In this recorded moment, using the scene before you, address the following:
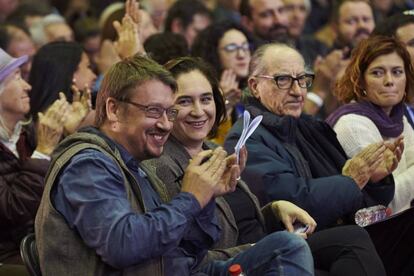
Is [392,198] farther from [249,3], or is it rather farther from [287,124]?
[249,3]

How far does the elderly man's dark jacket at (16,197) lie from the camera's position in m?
4.71

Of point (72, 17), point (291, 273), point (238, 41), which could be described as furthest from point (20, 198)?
point (72, 17)

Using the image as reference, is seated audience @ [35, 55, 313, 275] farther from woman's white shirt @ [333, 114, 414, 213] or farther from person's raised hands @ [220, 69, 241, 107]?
person's raised hands @ [220, 69, 241, 107]

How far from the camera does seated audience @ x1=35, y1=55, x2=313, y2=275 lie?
3.41m

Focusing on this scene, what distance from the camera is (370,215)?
15.9 feet

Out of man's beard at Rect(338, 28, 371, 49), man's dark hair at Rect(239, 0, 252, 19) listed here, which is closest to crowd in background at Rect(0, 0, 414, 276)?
man's dark hair at Rect(239, 0, 252, 19)

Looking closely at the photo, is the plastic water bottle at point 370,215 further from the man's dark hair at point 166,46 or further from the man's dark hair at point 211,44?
the man's dark hair at point 211,44

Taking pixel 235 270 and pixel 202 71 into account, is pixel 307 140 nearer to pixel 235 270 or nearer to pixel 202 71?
pixel 202 71

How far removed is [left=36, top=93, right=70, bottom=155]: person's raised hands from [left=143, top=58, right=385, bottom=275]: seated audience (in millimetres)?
1095

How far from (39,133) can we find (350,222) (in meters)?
1.69

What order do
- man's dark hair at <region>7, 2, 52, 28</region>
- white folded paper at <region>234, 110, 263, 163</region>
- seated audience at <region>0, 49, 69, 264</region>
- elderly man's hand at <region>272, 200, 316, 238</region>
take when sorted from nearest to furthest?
white folded paper at <region>234, 110, 263, 163</region>
elderly man's hand at <region>272, 200, 316, 238</region>
seated audience at <region>0, 49, 69, 264</region>
man's dark hair at <region>7, 2, 52, 28</region>

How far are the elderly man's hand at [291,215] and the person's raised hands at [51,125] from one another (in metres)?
1.47

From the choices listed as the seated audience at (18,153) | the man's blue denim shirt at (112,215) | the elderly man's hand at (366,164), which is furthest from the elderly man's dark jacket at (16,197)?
the elderly man's hand at (366,164)

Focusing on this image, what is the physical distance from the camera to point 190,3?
801 centimetres
